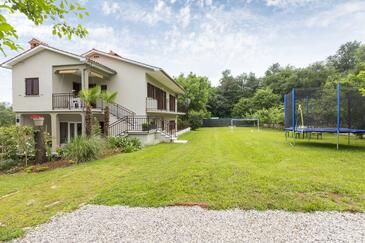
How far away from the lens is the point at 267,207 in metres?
3.76

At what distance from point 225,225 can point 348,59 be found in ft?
132

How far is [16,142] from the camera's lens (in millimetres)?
9906

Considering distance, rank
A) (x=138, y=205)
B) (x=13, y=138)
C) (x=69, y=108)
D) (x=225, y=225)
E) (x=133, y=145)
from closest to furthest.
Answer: (x=225, y=225), (x=138, y=205), (x=13, y=138), (x=133, y=145), (x=69, y=108)

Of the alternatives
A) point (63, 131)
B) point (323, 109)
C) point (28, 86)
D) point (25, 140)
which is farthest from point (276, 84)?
point (25, 140)

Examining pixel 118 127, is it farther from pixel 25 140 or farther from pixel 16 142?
pixel 16 142

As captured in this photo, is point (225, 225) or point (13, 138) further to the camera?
point (13, 138)

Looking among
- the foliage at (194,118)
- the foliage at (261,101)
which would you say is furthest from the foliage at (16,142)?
the foliage at (261,101)

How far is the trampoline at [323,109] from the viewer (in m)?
11.3

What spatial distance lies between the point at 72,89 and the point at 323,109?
17.2 metres

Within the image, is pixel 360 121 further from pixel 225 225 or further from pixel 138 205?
pixel 138 205

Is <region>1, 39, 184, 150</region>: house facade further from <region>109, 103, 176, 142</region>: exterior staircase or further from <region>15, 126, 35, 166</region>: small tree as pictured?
<region>15, 126, 35, 166</region>: small tree

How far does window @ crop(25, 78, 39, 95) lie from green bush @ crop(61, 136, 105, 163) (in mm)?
7202

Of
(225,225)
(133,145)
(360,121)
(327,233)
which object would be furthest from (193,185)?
(360,121)

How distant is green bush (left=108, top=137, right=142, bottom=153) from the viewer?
1101 centimetres
